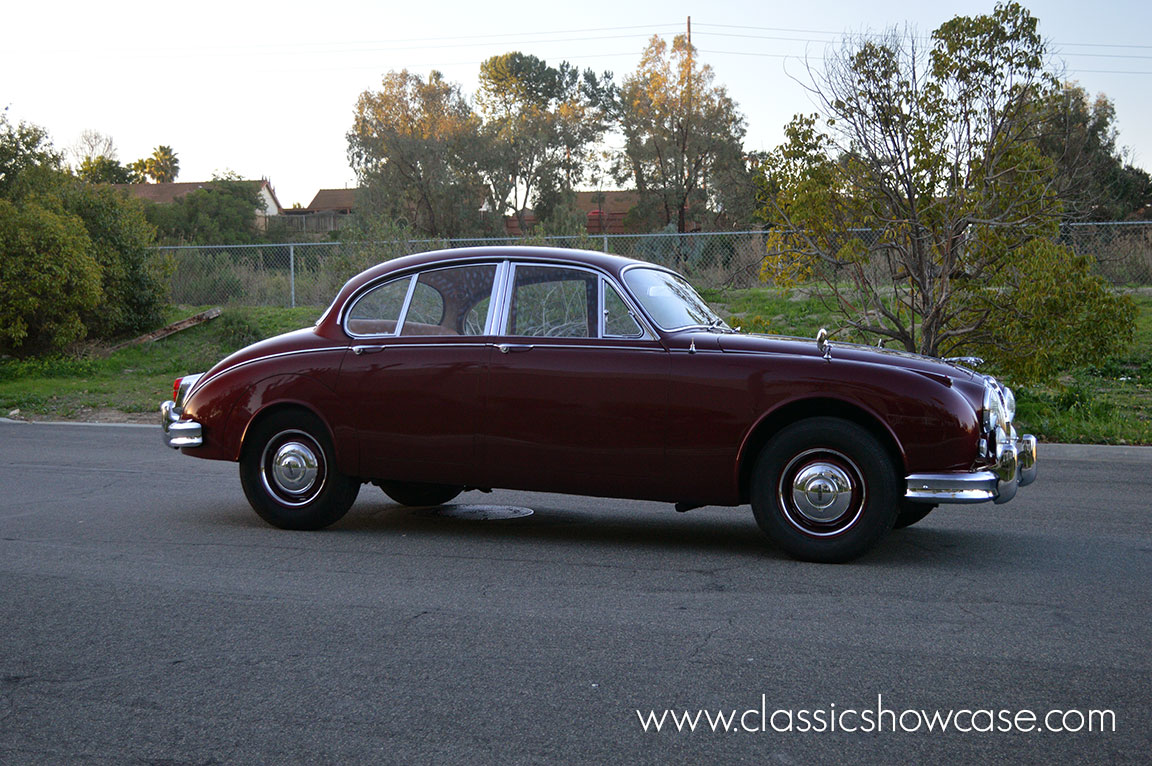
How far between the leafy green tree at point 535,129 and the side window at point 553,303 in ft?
131

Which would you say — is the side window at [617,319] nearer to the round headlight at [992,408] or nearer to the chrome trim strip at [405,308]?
the chrome trim strip at [405,308]

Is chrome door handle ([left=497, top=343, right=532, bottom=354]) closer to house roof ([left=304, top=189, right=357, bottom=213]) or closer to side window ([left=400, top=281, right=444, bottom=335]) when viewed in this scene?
side window ([left=400, top=281, right=444, bottom=335])

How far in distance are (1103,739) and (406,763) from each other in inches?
87.5

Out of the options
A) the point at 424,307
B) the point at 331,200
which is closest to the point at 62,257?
the point at 424,307

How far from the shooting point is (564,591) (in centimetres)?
552

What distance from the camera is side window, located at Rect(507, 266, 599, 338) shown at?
659 cm

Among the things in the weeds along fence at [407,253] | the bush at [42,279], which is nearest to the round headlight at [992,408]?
the weeds along fence at [407,253]

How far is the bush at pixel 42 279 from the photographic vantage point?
18.7m

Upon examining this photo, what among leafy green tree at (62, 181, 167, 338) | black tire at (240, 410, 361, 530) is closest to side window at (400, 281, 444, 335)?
black tire at (240, 410, 361, 530)

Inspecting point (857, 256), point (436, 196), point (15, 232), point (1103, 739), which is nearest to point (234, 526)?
point (1103, 739)

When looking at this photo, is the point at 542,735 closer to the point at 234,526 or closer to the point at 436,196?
the point at 234,526

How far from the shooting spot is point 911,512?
22.4ft

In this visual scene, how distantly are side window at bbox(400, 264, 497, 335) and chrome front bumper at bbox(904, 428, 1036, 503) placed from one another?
274 centimetres

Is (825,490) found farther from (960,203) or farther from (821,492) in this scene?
(960,203)
